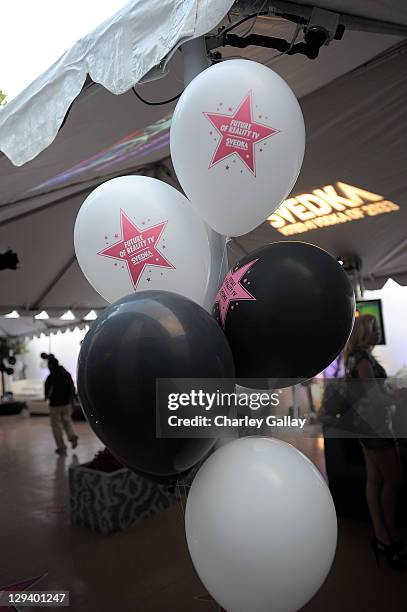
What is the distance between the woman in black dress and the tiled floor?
0.16 metres

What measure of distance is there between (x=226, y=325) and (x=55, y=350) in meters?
13.5

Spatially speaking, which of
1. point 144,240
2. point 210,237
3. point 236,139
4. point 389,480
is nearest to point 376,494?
point 389,480

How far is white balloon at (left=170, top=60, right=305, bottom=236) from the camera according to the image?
42.7 inches

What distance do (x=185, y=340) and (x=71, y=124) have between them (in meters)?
1.55

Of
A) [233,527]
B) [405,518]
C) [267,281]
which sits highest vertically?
[267,281]

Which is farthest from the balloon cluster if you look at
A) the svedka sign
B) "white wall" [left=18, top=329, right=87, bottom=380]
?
"white wall" [left=18, top=329, right=87, bottom=380]

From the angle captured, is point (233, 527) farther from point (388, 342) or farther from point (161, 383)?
point (388, 342)

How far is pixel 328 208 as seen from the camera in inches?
140

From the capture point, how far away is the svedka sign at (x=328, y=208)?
3.32m

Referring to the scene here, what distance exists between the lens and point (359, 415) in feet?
10.1

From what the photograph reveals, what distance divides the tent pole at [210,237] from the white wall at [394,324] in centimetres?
664

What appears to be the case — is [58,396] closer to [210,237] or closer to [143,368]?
[210,237]

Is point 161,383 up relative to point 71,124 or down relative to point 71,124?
down

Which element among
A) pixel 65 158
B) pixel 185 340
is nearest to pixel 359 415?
pixel 65 158
